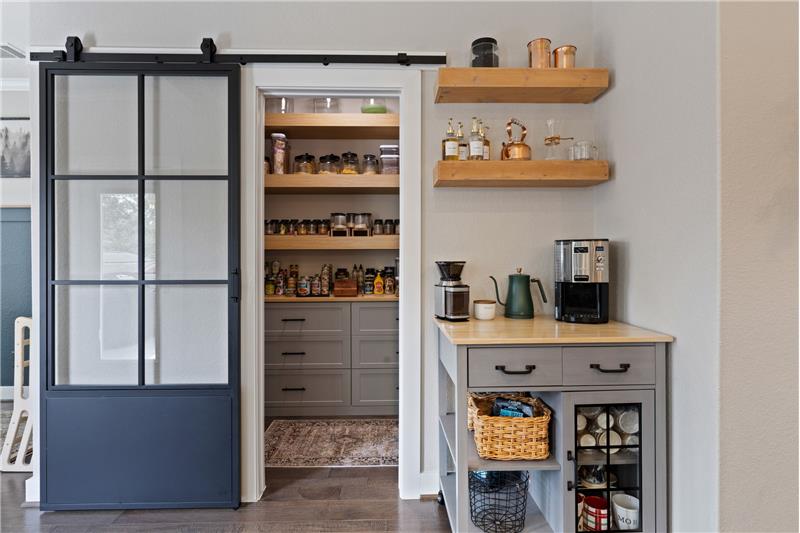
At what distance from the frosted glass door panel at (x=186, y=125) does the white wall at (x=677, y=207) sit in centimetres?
187

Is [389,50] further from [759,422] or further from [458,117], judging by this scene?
[759,422]

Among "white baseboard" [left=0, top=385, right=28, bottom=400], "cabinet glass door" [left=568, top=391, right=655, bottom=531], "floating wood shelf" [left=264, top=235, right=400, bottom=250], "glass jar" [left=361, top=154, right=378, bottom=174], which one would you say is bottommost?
"white baseboard" [left=0, top=385, right=28, bottom=400]

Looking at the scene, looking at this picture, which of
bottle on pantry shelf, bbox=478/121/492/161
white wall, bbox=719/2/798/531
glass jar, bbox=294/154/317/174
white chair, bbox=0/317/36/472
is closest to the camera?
white wall, bbox=719/2/798/531

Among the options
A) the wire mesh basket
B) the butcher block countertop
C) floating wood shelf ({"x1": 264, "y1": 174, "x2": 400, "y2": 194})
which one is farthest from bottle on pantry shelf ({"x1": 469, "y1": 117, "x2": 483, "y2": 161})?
the wire mesh basket

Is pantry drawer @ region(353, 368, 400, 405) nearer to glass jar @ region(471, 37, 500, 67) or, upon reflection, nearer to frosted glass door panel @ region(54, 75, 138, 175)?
frosted glass door panel @ region(54, 75, 138, 175)

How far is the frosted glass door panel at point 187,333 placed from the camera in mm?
2181

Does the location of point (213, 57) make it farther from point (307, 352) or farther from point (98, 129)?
point (307, 352)

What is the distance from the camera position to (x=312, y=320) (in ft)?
11.3

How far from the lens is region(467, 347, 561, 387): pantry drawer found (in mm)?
1619

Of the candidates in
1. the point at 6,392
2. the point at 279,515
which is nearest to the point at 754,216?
the point at 279,515

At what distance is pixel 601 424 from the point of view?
168 centimetres

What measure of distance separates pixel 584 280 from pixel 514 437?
28.9 inches

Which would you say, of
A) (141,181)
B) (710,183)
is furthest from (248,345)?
(710,183)

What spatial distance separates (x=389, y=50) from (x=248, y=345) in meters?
1.64
